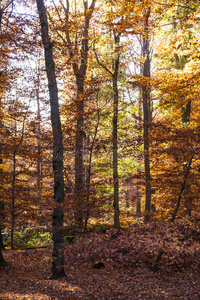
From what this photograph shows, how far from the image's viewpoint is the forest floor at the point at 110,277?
5.79m

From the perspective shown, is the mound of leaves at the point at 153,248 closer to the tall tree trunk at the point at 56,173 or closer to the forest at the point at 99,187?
the forest at the point at 99,187

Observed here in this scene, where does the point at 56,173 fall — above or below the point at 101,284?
above

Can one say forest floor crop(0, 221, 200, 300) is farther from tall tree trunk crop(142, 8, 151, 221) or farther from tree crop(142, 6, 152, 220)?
tree crop(142, 6, 152, 220)

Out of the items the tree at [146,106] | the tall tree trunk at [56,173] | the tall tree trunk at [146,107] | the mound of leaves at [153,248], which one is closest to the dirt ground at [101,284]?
the mound of leaves at [153,248]

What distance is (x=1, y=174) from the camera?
10.2 metres

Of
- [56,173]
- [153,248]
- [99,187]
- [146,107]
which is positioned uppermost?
[146,107]

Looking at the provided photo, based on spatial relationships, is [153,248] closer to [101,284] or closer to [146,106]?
[101,284]

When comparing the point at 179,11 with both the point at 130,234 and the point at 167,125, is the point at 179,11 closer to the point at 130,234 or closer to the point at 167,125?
the point at 167,125

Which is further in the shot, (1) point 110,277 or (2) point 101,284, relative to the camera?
(1) point 110,277

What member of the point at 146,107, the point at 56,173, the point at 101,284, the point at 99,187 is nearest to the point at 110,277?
the point at 101,284

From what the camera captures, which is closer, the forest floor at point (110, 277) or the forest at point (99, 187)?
the forest floor at point (110, 277)

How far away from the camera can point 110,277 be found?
286 inches

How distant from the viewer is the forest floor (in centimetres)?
579

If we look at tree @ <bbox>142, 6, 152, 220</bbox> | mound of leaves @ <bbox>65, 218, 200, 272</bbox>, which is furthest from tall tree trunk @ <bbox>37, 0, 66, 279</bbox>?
tree @ <bbox>142, 6, 152, 220</bbox>
